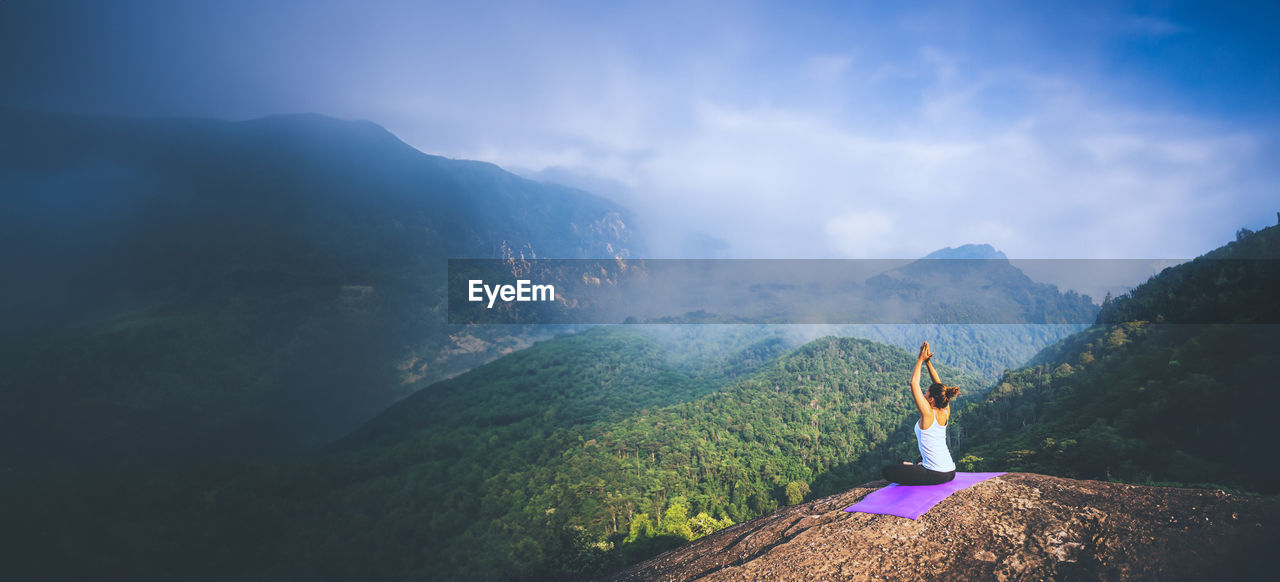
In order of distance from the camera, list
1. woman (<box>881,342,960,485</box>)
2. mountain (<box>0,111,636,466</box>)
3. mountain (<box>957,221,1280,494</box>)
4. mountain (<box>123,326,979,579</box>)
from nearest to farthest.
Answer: woman (<box>881,342,960,485</box>) → mountain (<box>957,221,1280,494</box>) → mountain (<box>123,326,979,579</box>) → mountain (<box>0,111,636,466</box>)

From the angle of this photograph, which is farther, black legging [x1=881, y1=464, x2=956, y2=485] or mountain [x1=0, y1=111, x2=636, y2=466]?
mountain [x1=0, y1=111, x2=636, y2=466]

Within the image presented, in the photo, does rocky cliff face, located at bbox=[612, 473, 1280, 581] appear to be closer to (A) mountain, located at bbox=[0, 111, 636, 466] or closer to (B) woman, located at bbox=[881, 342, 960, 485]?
(B) woman, located at bbox=[881, 342, 960, 485]

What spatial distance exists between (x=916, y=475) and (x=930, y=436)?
1.12 meters

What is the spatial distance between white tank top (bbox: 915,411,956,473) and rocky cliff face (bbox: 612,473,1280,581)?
1.81ft

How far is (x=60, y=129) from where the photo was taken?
138m

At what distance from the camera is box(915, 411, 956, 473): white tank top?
7586 millimetres

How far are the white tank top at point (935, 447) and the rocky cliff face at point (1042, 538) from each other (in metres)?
0.55

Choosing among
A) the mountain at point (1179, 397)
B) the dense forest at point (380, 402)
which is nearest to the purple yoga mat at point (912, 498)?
the mountain at point (1179, 397)

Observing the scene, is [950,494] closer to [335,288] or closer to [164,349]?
[164,349]

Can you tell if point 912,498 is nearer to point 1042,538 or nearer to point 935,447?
point 935,447

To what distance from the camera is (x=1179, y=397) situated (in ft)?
85.4

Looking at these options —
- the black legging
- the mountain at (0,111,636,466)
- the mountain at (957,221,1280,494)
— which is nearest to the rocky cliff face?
the black legging

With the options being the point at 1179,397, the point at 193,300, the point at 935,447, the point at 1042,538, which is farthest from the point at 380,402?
the point at 1179,397

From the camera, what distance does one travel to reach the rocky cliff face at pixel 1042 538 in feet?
20.1
